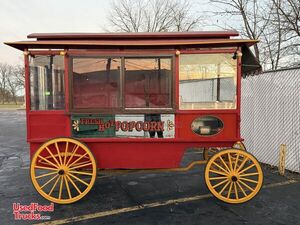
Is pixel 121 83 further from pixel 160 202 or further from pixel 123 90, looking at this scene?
pixel 160 202

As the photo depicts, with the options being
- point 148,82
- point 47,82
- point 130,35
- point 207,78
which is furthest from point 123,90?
point 207,78

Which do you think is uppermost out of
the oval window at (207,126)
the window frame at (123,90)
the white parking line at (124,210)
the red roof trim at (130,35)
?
the red roof trim at (130,35)

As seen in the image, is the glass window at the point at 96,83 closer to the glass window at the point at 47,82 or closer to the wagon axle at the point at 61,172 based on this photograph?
the glass window at the point at 47,82

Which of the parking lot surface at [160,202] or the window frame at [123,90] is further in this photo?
the window frame at [123,90]

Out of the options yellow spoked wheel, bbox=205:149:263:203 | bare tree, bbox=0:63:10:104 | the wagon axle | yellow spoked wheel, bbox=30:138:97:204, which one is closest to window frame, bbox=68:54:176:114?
yellow spoked wheel, bbox=30:138:97:204

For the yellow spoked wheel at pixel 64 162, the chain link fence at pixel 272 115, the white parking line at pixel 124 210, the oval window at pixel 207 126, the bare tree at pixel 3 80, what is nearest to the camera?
the white parking line at pixel 124 210

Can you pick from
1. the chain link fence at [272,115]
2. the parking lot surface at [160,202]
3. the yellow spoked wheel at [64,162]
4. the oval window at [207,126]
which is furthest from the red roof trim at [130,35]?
the parking lot surface at [160,202]

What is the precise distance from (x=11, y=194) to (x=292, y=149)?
18.2ft

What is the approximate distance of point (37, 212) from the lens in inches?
144

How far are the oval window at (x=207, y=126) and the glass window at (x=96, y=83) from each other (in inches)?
49.9

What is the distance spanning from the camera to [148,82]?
3.93 meters

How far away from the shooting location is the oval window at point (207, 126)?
391 cm

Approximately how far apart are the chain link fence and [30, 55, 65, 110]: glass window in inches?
179

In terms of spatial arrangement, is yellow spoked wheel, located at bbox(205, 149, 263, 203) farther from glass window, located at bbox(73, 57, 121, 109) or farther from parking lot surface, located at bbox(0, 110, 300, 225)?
glass window, located at bbox(73, 57, 121, 109)
